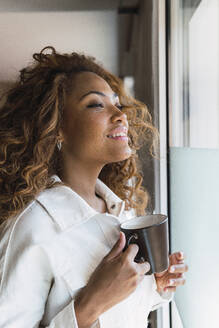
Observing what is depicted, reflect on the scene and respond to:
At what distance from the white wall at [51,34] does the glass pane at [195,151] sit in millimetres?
252

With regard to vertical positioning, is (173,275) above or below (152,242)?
below

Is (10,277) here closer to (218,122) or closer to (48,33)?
(218,122)

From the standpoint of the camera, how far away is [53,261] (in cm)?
73

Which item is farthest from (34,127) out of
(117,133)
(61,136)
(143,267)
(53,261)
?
(143,267)

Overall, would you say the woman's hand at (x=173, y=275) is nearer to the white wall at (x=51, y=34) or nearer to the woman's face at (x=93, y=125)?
the woman's face at (x=93, y=125)

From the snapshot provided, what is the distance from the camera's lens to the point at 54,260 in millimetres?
728

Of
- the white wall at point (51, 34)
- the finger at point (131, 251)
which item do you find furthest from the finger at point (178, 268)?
the white wall at point (51, 34)

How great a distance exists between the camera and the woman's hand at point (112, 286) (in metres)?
0.67

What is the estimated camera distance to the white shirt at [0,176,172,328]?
2.27ft

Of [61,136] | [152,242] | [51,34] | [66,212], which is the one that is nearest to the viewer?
[152,242]

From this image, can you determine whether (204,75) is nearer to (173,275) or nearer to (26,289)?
(173,275)

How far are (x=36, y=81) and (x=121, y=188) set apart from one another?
1.50 ft

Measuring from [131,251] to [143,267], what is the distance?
5 centimetres

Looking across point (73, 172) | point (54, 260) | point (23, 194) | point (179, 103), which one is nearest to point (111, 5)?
point (179, 103)
